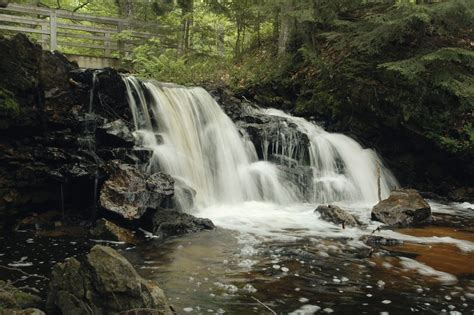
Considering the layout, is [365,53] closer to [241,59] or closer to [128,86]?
[241,59]

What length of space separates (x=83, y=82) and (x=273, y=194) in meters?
5.43

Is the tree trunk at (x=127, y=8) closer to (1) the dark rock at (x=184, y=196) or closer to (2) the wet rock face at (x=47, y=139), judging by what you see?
(2) the wet rock face at (x=47, y=139)

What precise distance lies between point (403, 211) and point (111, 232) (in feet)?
19.7

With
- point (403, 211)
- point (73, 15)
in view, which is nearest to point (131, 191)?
point (403, 211)

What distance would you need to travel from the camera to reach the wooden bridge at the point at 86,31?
15.3 metres

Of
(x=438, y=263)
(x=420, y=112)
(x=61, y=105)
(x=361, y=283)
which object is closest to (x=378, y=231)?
(x=438, y=263)

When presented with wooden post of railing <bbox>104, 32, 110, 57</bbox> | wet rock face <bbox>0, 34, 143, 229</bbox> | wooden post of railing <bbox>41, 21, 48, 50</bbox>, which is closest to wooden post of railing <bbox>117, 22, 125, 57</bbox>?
wooden post of railing <bbox>104, 32, 110, 57</bbox>

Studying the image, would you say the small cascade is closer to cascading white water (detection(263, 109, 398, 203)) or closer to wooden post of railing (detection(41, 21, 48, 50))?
cascading white water (detection(263, 109, 398, 203))

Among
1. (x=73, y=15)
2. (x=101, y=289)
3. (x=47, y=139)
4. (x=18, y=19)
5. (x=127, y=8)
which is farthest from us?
(x=127, y=8)

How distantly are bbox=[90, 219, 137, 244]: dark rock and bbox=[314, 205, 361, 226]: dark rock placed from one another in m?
4.09

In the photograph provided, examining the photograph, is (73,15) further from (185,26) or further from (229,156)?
(229,156)

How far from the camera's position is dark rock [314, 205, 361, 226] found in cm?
884

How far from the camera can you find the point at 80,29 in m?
16.5

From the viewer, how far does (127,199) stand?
25.8 feet
